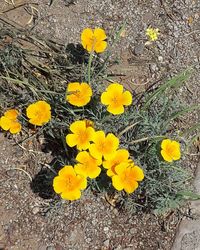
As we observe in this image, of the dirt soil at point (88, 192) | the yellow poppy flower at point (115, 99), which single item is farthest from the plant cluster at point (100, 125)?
the dirt soil at point (88, 192)

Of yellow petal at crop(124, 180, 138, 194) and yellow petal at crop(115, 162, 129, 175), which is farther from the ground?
yellow petal at crop(115, 162, 129, 175)

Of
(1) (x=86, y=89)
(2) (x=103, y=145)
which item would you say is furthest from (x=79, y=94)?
(2) (x=103, y=145)

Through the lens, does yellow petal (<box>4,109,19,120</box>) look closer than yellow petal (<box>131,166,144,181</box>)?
No

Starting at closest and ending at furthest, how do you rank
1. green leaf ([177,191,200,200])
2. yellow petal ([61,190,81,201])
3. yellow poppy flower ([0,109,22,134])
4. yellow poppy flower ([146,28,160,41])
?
yellow petal ([61,190,81,201]) < green leaf ([177,191,200,200]) < yellow poppy flower ([0,109,22,134]) < yellow poppy flower ([146,28,160,41])

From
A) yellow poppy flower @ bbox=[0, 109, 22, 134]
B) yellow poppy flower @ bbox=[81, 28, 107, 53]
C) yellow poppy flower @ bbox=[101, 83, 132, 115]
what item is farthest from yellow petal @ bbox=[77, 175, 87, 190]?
yellow poppy flower @ bbox=[81, 28, 107, 53]

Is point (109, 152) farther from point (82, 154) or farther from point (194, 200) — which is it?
point (194, 200)

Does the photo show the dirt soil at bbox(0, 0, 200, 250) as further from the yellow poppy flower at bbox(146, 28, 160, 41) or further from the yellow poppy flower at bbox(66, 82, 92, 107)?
the yellow poppy flower at bbox(66, 82, 92, 107)

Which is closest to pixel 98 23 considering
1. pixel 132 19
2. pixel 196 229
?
pixel 132 19

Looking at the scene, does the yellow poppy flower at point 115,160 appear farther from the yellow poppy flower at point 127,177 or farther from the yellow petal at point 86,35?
the yellow petal at point 86,35
